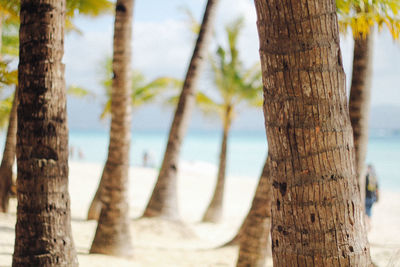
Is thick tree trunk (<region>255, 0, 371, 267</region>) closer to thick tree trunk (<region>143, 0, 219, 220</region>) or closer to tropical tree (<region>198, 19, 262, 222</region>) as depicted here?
thick tree trunk (<region>143, 0, 219, 220</region>)

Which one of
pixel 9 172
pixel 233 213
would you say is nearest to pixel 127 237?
pixel 9 172

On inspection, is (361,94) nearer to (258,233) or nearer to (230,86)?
(258,233)

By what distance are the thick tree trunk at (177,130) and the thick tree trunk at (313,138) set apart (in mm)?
7521

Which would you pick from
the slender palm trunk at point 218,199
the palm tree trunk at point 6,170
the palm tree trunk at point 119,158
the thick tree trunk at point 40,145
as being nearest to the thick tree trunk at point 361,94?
the palm tree trunk at point 119,158

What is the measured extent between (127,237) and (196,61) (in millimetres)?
4775

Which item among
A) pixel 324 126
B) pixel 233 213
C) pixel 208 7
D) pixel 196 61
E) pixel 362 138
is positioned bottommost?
pixel 233 213

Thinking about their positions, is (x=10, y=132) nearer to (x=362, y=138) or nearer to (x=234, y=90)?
(x=362, y=138)

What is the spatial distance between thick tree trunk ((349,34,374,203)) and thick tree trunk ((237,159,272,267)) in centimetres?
122

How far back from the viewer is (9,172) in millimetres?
8148

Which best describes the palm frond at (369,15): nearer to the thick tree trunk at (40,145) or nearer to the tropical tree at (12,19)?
the thick tree trunk at (40,145)

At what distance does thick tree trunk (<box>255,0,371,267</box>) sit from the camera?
6.94 feet

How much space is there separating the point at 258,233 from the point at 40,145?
297 centimetres

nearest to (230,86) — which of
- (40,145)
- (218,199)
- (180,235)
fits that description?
(218,199)

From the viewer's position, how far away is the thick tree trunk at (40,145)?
3.28 meters
